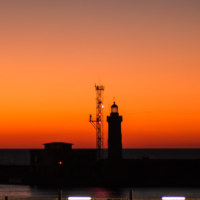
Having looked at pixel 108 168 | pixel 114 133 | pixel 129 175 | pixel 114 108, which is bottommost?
pixel 108 168

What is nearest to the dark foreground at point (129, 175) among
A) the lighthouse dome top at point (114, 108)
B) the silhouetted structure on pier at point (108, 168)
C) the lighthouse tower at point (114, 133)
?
the silhouetted structure on pier at point (108, 168)

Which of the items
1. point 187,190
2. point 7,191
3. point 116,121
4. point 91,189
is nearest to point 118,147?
point 116,121

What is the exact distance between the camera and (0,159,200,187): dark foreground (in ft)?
→ 259

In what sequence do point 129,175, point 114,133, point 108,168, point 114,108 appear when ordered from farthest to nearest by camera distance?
point 129,175, point 108,168, point 114,108, point 114,133

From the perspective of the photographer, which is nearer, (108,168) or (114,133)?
(114,133)

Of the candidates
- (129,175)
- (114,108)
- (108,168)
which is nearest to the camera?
(114,108)

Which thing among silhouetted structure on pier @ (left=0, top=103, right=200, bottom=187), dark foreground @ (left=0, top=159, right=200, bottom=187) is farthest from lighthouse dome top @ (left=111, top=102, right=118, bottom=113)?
dark foreground @ (left=0, top=159, right=200, bottom=187)

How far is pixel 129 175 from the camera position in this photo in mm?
86688

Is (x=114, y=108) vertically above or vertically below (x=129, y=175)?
above

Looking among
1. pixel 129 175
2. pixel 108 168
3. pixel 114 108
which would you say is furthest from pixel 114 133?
pixel 129 175

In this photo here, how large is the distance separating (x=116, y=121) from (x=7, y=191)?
88.3 feet

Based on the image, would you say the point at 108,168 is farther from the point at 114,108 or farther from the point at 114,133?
the point at 114,108

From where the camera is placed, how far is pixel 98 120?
87.0 meters

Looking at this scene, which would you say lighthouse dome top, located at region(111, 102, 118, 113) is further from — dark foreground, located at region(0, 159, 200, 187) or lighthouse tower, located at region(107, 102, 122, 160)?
dark foreground, located at region(0, 159, 200, 187)
